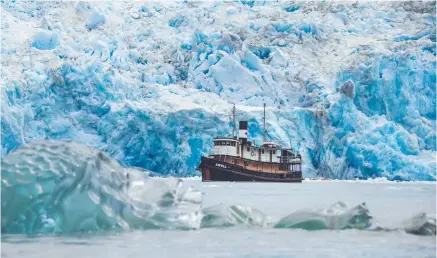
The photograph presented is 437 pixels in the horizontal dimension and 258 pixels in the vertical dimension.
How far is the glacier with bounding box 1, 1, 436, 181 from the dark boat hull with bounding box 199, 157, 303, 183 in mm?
887

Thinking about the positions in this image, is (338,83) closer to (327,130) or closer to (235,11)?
(327,130)

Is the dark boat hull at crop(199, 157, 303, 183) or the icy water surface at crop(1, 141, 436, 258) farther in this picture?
the dark boat hull at crop(199, 157, 303, 183)

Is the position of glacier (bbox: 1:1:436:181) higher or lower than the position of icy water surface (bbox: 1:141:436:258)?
higher

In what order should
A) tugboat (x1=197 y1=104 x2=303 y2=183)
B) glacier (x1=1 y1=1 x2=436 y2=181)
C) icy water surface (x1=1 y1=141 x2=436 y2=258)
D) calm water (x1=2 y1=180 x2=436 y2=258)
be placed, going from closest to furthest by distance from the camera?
calm water (x1=2 y1=180 x2=436 y2=258) < icy water surface (x1=1 y1=141 x2=436 y2=258) < glacier (x1=1 y1=1 x2=436 y2=181) < tugboat (x1=197 y1=104 x2=303 y2=183)

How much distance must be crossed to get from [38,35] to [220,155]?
10.6 meters

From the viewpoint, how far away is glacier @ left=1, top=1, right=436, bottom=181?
28.9 m

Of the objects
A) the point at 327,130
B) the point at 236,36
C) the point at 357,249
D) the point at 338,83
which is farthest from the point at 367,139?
the point at 357,249

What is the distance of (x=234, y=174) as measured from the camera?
30.6 meters

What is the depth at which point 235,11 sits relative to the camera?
40.6m

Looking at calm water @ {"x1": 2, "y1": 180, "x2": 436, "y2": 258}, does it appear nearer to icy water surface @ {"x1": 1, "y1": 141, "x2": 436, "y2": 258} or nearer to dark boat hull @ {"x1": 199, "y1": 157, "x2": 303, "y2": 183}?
icy water surface @ {"x1": 1, "y1": 141, "x2": 436, "y2": 258}

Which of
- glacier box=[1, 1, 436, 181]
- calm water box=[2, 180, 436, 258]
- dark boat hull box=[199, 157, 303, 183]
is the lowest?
dark boat hull box=[199, 157, 303, 183]

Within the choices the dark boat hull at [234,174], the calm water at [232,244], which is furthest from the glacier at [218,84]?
the calm water at [232,244]

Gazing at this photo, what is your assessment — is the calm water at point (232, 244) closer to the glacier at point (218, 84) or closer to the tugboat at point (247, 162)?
the glacier at point (218, 84)

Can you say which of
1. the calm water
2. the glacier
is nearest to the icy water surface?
the calm water
